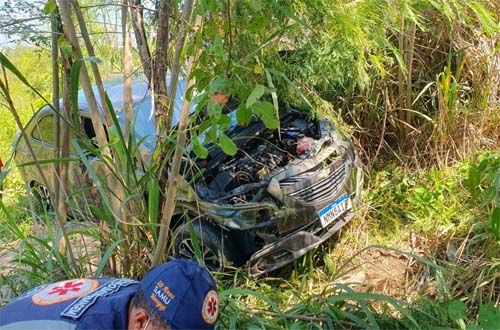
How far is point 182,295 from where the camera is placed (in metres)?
1.34

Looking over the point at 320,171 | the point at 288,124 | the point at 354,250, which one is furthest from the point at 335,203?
the point at 288,124

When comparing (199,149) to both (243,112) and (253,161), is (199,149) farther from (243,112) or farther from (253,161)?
(253,161)

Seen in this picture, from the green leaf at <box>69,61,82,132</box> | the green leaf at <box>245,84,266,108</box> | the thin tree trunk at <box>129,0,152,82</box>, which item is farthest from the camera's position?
the thin tree trunk at <box>129,0,152,82</box>

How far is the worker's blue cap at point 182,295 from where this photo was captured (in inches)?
51.9

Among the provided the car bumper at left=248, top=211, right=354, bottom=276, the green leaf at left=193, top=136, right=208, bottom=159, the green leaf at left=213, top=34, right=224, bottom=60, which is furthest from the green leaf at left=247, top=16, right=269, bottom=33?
the car bumper at left=248, top=211, right=354, bottom=276

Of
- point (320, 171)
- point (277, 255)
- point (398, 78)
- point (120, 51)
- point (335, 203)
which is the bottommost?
point (277, 255)

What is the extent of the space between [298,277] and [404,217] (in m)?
1.24

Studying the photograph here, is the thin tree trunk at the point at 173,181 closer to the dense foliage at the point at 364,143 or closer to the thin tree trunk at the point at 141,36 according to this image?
the dense foliage at the point at 364,143

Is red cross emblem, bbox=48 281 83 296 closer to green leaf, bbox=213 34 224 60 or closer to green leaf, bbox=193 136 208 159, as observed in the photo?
green leaf, bbox=193 136 208 159

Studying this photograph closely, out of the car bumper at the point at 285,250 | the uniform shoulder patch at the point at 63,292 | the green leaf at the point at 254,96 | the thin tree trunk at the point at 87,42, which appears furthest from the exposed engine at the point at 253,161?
the green leaf at the point at 254,96

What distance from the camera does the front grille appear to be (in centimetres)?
327

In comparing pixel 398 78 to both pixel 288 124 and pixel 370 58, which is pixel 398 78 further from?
pixel 288 124

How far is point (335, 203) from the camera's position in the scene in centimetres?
345

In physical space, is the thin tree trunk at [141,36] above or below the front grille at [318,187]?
above
